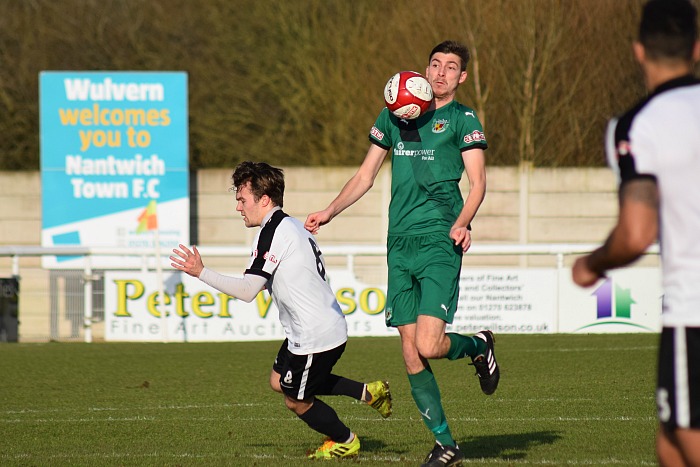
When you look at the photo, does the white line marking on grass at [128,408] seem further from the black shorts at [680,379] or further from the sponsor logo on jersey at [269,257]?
the black shorts at [680,379]

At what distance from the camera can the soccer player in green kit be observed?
6254 mm

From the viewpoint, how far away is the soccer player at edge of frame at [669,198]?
3477 millimetres

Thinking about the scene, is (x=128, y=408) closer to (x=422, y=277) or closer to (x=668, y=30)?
(x=422, y=277)

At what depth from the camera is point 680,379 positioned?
354 cm

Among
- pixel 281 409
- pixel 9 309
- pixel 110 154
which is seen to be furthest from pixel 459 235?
pixel 110 154

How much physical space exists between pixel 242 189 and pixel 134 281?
9.78 meters

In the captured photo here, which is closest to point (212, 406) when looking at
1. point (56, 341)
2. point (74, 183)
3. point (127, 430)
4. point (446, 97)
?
point (127, 430)

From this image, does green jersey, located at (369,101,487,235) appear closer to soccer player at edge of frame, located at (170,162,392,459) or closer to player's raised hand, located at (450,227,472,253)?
player's raised hand, located at (450,227,472,253)

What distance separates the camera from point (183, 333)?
15.9 meters

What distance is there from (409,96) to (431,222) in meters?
0.71

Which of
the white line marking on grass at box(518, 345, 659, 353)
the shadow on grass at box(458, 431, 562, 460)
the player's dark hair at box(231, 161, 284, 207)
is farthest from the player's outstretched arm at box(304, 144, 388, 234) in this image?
the white line marking on grass at box(518, 345, 659, 353)

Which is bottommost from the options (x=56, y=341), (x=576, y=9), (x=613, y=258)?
(x=56, y=341)

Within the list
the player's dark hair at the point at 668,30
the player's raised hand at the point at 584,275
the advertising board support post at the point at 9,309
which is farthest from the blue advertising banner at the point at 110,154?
the player's dark hair at the point at 668,30

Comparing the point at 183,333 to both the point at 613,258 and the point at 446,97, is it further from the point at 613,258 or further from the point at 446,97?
the point at 613,258
